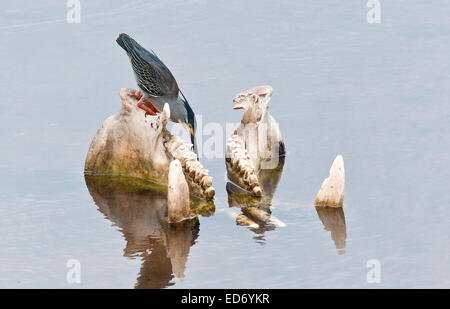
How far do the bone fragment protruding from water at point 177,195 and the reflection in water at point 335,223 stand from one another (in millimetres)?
3026

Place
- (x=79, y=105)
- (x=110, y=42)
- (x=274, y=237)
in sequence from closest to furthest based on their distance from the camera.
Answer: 1. (x=274, y=237)
2. (x=79, y=105)
3. (x=110, y=42)

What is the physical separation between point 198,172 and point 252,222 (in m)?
1.74

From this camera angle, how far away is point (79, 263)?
2558cm

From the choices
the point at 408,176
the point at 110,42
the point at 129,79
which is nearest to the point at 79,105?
the point at 129,79

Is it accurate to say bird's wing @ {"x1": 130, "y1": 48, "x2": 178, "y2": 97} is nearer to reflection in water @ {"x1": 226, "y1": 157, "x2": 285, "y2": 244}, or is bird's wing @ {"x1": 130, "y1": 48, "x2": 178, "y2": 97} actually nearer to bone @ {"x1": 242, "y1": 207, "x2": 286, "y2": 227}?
reflection in water @ {"x1": 226, "y1": 157, "x2": 285, "y2": 244}

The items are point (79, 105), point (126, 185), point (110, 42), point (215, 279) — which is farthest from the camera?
point (110, 42)

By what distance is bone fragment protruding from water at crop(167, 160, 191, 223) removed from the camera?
86.0 feet

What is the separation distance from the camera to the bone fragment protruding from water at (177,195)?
26.2 m

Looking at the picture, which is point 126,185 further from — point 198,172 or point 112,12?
point 112,12

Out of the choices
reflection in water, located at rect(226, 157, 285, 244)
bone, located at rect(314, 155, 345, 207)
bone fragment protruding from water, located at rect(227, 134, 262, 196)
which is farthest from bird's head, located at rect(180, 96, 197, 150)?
bone, located at rect(314, 155, 345, 207)

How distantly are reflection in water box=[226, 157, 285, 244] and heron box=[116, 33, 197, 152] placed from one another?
1.73m

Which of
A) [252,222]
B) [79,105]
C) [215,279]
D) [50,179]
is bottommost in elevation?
[215,279]

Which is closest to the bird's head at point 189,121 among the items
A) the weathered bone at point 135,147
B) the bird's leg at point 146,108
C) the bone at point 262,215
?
the bird's leg at point 146,108

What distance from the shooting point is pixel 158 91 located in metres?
29.6
